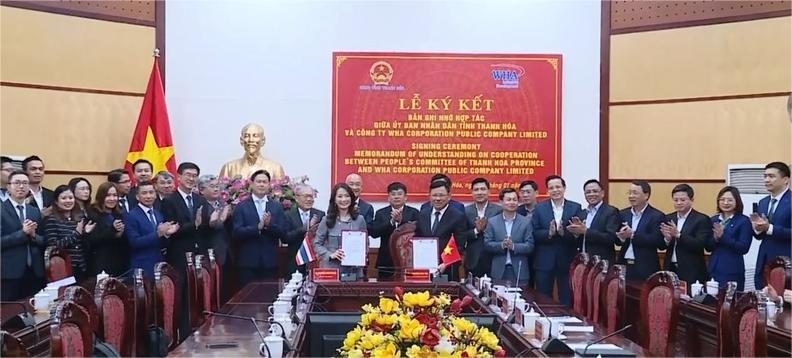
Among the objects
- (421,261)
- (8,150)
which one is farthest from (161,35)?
(421,261)

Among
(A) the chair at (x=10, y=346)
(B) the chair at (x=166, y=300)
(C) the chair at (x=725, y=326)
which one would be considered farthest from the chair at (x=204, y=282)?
(C) the chair at (x=725, y=326)

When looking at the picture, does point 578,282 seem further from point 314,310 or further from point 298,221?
point 298,221

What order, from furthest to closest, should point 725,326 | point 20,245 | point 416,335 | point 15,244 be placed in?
point 20,245
point 15,244
point 725,326
point 416,335

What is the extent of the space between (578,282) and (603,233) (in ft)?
2.92

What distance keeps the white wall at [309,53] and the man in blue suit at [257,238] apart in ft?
4.94

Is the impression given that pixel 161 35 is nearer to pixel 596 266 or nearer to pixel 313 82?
pixel 313 82

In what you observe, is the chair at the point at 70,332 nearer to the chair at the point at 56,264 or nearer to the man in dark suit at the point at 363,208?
the chair at the point at 56,264

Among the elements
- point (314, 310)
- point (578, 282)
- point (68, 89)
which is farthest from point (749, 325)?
point (68, 89)

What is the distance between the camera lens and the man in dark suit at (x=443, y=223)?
5.21 meters

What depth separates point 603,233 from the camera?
521 cm

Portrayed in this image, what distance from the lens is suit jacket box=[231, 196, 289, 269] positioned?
533cm

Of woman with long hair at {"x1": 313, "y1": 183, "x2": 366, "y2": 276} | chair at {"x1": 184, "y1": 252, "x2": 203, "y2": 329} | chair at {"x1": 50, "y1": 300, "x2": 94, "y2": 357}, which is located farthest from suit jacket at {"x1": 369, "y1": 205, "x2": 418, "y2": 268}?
chair at {"x1": 50, "y1": 300, "x2": 94, "y2": 357}

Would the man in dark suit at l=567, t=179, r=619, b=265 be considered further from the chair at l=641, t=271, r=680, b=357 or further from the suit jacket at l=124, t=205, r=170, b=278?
the suit jacket at l=124, t=205, r=170, b=278

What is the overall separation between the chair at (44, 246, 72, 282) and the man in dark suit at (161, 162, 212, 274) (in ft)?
3.13
